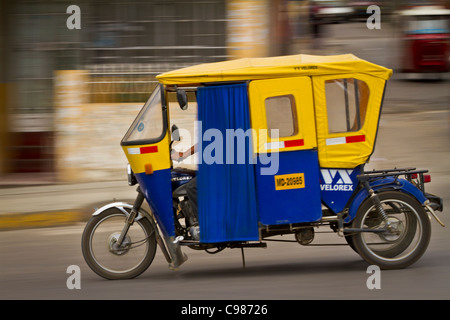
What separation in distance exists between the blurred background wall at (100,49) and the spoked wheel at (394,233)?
21.2ft

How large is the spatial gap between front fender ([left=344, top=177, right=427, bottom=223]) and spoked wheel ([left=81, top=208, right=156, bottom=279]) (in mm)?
1932

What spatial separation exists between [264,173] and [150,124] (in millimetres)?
1171

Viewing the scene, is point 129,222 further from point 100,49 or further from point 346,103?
point 100,49

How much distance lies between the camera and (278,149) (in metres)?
6.65

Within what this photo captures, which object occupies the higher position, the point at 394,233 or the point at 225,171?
the point at 225,171

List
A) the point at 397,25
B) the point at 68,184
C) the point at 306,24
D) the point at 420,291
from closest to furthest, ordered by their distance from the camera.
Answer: the point at 420,291 → the point at 68,184 → the point at 306,24 → the point at 397,25

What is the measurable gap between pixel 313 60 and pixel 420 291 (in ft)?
7.56

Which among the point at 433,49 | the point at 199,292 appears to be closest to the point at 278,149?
the point at 199,292

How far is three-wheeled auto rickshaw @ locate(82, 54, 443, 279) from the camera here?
6.63m

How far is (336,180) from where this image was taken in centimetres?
683

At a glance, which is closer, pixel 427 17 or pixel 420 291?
pixel 420 291

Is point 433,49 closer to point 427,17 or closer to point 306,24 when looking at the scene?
point 427,17

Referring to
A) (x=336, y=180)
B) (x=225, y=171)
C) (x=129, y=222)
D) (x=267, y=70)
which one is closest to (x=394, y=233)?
(x=336, y=180)

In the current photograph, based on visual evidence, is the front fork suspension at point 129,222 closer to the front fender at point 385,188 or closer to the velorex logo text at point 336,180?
the velorex logo text at point 336,180
